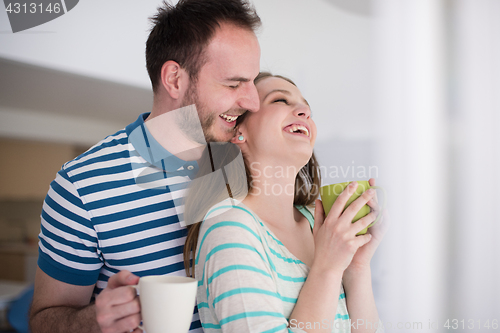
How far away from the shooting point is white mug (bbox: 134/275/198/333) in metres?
0.53

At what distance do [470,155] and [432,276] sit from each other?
0.48 meters

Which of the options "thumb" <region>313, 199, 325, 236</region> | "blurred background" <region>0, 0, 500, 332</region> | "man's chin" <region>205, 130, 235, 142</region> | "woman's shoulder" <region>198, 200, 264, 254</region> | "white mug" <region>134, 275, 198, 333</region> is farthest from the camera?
"blurred background" <region>0, 0, 500, 332</region>

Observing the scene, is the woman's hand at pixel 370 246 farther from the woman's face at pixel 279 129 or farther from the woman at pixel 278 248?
the woman's face at pixel 279 129

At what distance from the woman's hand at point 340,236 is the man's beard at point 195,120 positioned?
0.37 meters

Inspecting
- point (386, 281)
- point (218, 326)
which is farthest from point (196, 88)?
point (386, 281)

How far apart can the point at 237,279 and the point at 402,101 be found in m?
1.19

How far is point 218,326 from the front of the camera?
2.23ft

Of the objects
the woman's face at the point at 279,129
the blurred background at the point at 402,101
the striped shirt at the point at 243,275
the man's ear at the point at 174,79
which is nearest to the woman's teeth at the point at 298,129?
the woman's face at the point at 279,129

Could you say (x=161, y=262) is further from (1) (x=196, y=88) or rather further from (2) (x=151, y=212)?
(1) (x=196, y=88)

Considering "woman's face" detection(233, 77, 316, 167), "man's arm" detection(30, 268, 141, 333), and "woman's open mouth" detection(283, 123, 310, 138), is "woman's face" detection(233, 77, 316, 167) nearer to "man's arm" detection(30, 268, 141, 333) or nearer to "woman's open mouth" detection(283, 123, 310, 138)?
"woman's open mouth" detection(283, 123, 310, 138)

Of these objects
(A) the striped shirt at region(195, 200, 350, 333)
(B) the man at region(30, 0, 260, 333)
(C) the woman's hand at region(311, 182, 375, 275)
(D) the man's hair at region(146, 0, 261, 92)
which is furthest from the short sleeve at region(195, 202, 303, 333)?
(D) the man's hair at region(146, 0, 261, 92)

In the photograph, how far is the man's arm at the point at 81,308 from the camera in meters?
0.56

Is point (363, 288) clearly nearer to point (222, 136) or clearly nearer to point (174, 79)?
point (222, 136)

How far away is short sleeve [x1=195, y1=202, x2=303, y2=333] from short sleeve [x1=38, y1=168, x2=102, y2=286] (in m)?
0.33
